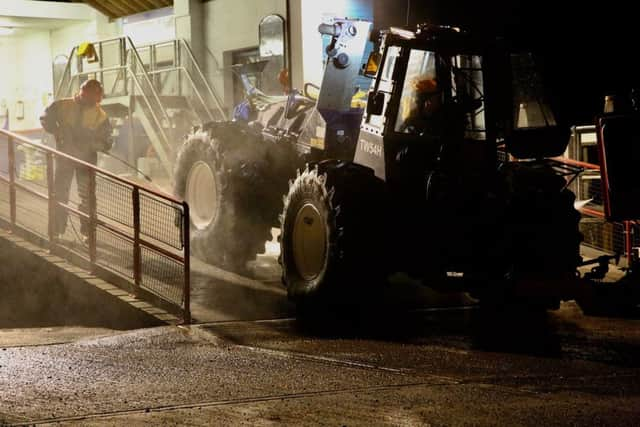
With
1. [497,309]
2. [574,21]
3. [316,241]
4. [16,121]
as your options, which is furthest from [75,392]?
[16,121]

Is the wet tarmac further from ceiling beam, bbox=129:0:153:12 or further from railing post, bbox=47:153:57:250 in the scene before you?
ceiling beam, bbox=129:0:153:12

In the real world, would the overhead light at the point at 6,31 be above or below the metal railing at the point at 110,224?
above

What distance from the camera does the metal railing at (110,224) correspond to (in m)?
10.4

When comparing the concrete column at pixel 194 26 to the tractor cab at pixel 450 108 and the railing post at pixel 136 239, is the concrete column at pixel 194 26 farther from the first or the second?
the tractor cab at pixel 450 108

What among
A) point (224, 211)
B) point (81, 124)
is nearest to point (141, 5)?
point (81, 124)

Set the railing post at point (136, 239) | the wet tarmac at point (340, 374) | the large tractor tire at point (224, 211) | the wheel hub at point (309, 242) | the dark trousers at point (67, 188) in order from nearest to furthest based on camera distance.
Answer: the wet tarmac at point (340, 374), the wheel hub at point (309, 242), the railing post at point (136, 239), the dark trousers at point (67, 188), the large tractor tire at point (224, 211)

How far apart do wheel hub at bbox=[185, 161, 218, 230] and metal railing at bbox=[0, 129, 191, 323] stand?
1.43 metres

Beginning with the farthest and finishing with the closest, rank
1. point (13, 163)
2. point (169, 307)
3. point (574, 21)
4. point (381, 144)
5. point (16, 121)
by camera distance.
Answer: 1. point (16, 121)
2. point (574, 21)
3. point (13, 163)
4. point (169, 307)
5. point (381, 144)

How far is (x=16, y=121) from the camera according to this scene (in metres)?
31.7

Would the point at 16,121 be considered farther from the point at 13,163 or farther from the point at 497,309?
the point at 497,309

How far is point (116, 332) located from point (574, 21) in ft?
56.4

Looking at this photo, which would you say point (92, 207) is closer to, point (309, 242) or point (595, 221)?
point (309, 242)

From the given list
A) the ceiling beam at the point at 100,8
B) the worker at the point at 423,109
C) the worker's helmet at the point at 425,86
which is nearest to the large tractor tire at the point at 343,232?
the worker at the point at 423,109

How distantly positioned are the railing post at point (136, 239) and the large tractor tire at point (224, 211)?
1895 mm
